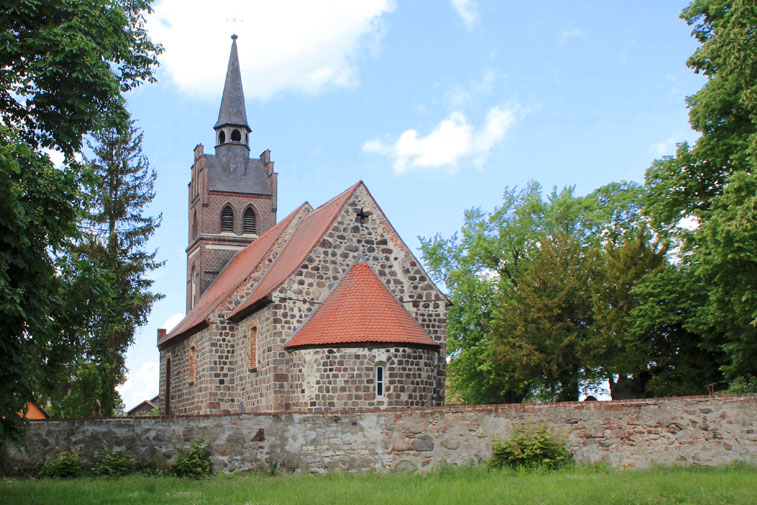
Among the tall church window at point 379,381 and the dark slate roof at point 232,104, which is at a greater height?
the dark slate roof at point 232,104

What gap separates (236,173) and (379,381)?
2080 cm

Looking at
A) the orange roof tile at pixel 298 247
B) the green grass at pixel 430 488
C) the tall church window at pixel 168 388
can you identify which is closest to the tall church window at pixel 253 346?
the orange roof tile at pixel 298 247

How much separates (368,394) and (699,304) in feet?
38.4

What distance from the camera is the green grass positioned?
998 cm

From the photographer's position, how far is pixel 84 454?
47.5 ft

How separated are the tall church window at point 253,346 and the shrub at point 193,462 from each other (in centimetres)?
810

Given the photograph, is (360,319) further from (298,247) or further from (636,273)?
(636,273)

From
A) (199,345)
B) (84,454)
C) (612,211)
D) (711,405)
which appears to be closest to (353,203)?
(199,345)

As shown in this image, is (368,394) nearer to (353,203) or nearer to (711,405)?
(353,203)

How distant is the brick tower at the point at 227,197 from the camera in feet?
119

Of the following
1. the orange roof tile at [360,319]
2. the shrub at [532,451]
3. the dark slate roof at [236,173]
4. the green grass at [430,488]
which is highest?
the dark slate roof at [236,173]

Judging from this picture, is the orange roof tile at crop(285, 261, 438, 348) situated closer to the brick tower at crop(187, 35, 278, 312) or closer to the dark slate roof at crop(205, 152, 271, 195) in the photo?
the brick tower at crop(187, 35, 278, 312)

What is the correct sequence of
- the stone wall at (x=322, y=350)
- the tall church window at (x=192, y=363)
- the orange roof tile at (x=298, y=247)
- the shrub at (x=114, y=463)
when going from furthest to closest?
1. the tall church window at (x=192, y=363)
2. the orange roof tile at (x=298, y=247)
3. the stone wall at (x=322, y=350)
4. the shrub at (x=114, y=463)

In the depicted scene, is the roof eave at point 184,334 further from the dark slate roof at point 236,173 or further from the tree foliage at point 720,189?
the tree foliage at point 720,189
